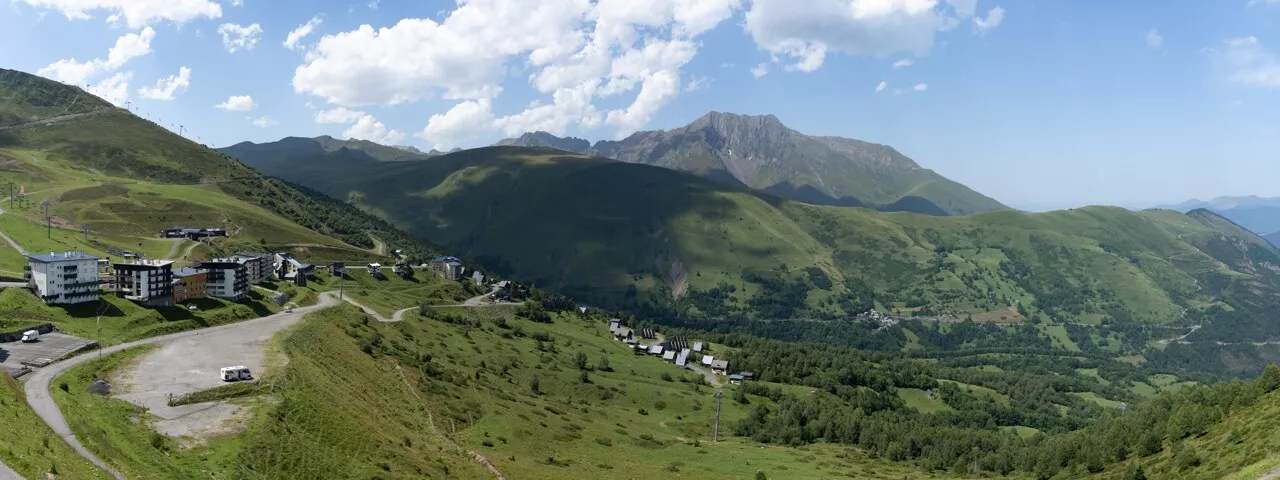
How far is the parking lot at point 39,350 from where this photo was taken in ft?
224

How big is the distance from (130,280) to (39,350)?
37.0m

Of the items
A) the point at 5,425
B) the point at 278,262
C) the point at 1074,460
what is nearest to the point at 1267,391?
the point at 1074,460

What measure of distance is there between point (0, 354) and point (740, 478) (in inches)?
3424

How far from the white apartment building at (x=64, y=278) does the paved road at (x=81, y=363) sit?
17337mm

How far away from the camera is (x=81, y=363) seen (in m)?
71.3

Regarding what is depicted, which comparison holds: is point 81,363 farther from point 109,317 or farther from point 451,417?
point 451,417

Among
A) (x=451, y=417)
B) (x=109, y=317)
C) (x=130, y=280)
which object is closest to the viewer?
(x=451, y=417)

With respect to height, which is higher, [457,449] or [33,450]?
[33,450]

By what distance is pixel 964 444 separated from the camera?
14138 centimetres

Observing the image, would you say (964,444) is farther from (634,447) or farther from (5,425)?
(5,425)

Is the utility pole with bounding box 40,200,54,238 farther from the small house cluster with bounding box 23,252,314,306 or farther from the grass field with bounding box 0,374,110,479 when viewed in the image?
the grass field with bounding box 0,374,110,479

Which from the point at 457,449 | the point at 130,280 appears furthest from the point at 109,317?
the point at 457,449

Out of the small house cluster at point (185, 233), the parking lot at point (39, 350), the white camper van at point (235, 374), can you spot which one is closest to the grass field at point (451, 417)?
the white camper van at point (235, 374)

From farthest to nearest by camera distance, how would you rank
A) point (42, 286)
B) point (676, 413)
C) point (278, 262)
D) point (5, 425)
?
point (278, 262), point (676, 413), point (42, 286), point (5, 425)
